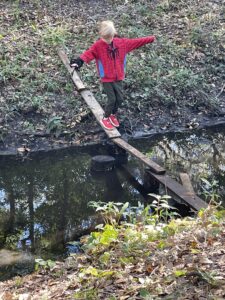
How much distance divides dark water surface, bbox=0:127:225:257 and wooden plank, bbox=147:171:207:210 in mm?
526

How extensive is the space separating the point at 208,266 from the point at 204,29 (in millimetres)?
10266

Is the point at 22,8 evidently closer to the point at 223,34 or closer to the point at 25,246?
the point at 223,34

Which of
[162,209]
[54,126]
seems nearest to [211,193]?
[162,209]

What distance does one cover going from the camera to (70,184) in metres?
8.09

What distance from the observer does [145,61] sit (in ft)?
38.7

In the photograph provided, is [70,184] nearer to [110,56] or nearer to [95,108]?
[95,108]

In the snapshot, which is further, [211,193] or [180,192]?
[211,193]

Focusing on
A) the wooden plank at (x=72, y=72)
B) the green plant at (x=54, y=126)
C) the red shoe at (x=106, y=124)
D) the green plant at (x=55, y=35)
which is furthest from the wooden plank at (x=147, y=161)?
the green plant at (x=55, y=35)

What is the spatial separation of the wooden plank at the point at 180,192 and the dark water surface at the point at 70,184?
1.73ft

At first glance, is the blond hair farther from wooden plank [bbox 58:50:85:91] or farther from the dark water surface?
the dark water surface

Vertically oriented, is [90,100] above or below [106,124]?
above

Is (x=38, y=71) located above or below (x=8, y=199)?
above

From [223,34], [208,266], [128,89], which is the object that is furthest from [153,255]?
[223,34]

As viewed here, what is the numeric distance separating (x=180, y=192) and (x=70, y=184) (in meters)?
2.15
